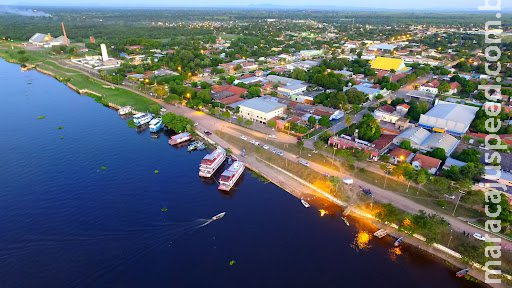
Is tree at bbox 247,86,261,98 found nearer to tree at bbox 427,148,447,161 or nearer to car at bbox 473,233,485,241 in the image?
tree at bbox 427,148,447,161

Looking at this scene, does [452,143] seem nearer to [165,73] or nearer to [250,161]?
[250,161]

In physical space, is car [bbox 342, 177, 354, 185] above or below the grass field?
below

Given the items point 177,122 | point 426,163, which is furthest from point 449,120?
point 177,122

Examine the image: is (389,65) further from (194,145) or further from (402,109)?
(194,145)

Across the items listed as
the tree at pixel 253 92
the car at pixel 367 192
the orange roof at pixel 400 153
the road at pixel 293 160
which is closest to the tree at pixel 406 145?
the orange roof at pixel 400 153

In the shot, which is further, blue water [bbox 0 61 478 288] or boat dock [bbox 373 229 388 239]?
boat dock [bbox 373 229 388 239]

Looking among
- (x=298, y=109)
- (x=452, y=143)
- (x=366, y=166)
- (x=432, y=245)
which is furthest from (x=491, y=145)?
(x=298, y=109)

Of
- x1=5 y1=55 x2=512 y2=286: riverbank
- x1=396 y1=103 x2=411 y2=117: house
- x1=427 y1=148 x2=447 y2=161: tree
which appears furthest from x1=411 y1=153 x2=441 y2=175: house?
x1=396 y1=103 x2=411 y2=117: house
